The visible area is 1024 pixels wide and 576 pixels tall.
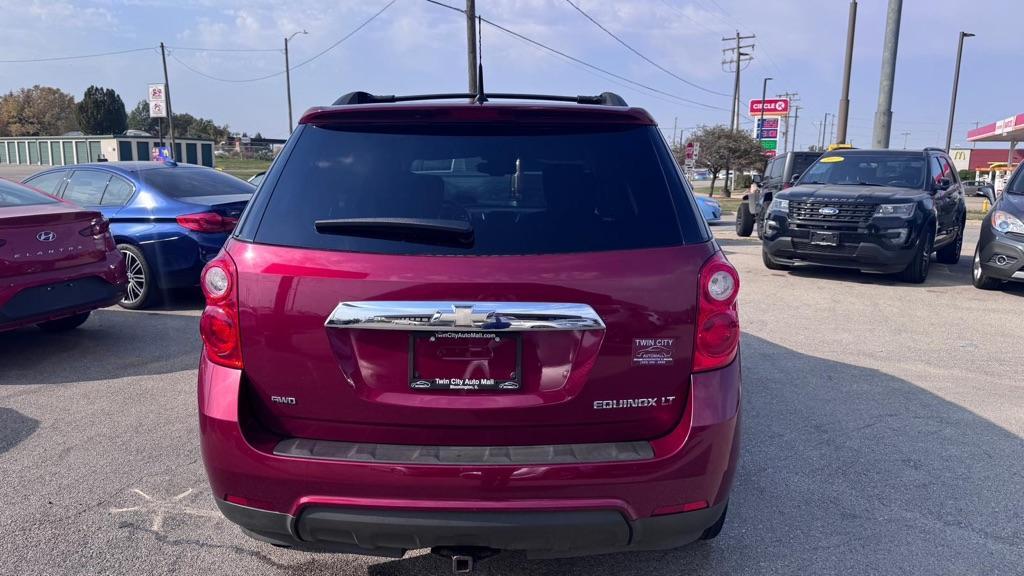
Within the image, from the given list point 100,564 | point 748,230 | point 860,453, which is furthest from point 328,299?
point 748,230

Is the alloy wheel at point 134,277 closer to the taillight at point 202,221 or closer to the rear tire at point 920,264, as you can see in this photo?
the taillight at point 202,221

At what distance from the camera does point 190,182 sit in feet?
27.0

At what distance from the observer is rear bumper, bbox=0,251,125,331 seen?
218 inches

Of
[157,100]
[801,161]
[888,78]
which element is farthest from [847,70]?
[157,100]

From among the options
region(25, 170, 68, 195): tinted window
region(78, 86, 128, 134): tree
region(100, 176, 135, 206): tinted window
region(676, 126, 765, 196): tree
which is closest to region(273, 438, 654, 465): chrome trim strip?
region(100, 176, 135, 206): tinted window

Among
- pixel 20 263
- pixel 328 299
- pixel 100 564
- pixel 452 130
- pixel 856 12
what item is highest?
pixel 856 12

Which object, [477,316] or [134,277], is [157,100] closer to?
[134,277]

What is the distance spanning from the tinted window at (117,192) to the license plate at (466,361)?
6886 mm

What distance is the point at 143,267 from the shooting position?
7750 millimetres

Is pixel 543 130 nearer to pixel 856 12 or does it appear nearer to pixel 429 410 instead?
pixel 429 410

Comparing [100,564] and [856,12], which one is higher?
[856,12]

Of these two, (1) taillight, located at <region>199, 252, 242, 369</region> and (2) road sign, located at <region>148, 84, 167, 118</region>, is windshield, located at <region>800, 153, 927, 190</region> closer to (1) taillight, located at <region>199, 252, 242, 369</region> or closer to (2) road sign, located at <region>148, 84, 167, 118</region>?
(1) taillight, located at <region>199, 252, 242, 369</region>

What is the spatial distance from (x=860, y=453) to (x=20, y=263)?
19.5ft

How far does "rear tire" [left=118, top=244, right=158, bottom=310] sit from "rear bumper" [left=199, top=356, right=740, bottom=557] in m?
6.01
